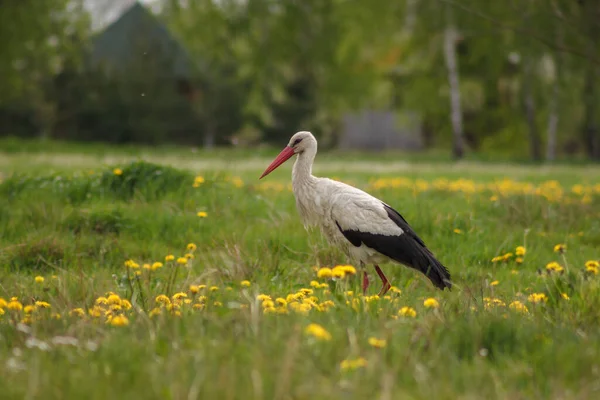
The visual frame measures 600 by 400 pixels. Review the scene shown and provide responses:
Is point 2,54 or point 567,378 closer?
point 567,378

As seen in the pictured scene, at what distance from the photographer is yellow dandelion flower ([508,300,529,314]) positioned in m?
3.93

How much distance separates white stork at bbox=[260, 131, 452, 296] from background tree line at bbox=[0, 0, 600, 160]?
11977mm

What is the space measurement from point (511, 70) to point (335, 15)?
7746mm

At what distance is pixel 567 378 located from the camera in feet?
9.12

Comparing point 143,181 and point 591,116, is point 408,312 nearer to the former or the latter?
point 143,181

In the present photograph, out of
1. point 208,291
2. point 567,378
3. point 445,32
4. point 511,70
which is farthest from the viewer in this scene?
point 511,70

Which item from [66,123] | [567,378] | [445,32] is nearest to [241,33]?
[445,32]

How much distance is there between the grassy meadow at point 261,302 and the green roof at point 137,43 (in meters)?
18.3

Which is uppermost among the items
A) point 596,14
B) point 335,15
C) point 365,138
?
point 335,15

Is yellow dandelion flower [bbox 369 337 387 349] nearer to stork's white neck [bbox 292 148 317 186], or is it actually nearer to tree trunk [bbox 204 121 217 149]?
stork's white neck [bbox 292 148 317 186]

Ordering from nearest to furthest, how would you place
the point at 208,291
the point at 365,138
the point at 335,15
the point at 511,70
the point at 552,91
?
1. the point at 208,291
2. the point at 552,91
3. the point at 335,15
4. the point at 511,70
5. the point at 365,138

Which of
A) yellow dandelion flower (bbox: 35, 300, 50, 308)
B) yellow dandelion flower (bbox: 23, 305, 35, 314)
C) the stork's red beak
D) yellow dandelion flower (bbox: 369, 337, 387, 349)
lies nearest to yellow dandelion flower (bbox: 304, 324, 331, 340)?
yellow dandelion flower (bbox: 369, 337, 387, 349)

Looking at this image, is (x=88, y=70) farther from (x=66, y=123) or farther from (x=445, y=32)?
(x=445, y=32)

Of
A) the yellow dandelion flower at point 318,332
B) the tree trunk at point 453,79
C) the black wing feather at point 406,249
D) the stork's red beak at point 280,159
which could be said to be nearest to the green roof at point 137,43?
the tree trunk at point 453,79
